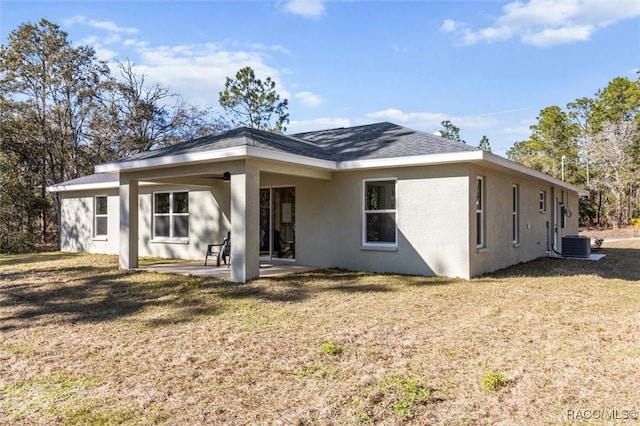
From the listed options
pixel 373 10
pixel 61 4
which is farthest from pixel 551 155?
pixel 61 4

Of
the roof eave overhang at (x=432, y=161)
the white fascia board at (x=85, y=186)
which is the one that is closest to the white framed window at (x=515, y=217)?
the roof eave overhang at (x=432, y=161)

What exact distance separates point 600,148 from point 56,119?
35.0 meters

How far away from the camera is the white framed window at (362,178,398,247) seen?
10.1 metres

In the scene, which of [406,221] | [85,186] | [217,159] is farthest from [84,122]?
[406,221]

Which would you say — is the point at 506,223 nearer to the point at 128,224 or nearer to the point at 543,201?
the point at 543,201

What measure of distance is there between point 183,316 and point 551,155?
3963 cm

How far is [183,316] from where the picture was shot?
6270 millimetres

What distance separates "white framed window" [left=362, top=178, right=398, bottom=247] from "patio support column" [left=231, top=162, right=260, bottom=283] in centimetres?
294

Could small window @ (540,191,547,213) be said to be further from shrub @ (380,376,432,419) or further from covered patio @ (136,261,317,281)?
shrub @ (380,376,432,419)

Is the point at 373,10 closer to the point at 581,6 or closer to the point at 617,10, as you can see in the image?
the point at 581,6

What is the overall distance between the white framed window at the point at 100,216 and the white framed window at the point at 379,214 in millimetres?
10487

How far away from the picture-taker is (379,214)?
10.3 metres

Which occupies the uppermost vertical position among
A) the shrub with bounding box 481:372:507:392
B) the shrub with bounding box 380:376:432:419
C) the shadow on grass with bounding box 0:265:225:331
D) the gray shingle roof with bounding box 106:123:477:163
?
the gray shingle roof with bounding box 106:123:477:163

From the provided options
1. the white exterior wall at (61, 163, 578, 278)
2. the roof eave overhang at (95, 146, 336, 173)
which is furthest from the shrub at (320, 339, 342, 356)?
the roof eave overhang at (95, 146, 336, 173)
